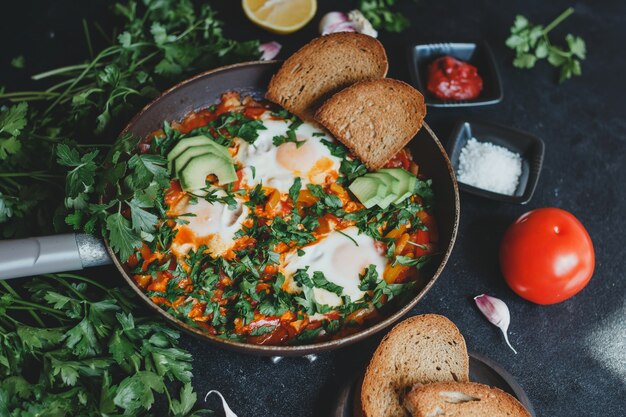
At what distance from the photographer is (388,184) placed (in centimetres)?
365

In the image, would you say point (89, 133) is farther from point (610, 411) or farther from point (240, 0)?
point (610, 411)

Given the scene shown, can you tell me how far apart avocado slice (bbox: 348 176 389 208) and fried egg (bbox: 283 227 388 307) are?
17 cm

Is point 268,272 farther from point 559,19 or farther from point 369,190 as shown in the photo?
point 559,19

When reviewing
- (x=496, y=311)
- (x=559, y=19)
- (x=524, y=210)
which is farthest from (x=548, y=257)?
(x=559, y=19)

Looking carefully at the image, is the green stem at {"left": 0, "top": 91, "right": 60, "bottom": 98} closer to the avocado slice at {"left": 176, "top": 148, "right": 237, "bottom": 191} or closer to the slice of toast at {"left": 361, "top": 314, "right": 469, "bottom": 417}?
the avocado slice at {"left": 176, "top": 148, "right": 237, "bottom": 191}

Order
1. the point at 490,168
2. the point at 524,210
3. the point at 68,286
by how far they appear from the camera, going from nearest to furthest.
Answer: the point at 68,286 < the point at 490,168 < the point at 524,210

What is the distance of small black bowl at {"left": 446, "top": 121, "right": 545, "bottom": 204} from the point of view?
4059 mm

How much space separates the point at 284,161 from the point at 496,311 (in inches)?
57.8

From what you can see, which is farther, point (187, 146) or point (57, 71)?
point (57, 71)

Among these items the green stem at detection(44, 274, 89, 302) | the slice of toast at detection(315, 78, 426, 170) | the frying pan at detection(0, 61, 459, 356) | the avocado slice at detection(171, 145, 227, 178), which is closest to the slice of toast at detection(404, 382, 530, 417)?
the frying pan at detection(0, 61, 459, 356)

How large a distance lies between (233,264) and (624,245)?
Answer: 246cm

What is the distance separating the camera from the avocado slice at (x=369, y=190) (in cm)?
356

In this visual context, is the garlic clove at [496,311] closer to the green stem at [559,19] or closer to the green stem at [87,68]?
the green stem at [559,19]

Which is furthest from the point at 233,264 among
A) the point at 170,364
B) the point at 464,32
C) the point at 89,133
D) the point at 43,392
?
the point at 464,32
